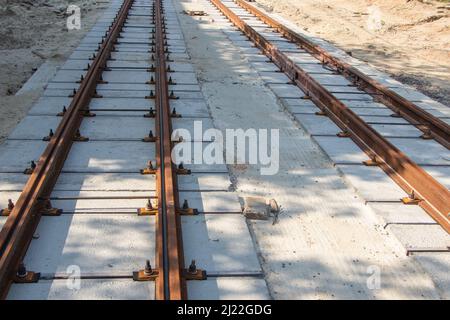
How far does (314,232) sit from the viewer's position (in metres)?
4.66

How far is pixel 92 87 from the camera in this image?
27.3 ft

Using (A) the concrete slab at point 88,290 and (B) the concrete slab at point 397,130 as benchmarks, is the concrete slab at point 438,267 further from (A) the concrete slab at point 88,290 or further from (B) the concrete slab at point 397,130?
(B) the concrete slab at point 397,130

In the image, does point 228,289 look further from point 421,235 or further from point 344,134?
point 344,134

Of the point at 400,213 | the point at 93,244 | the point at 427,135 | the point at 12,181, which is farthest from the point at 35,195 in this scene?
the point at 427,135

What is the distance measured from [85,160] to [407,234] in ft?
12.1

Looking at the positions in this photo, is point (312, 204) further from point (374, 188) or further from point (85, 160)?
point (85, 160)

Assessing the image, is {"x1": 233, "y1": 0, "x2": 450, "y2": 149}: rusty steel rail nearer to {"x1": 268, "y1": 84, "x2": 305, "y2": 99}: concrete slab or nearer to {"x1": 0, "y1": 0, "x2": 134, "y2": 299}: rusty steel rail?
{"x1": 268, "y1": 84, "x2": 305, "y2": 99}: concrete slab

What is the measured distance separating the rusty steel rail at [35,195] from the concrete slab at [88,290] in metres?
0.15

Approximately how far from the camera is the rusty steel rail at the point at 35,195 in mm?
3795

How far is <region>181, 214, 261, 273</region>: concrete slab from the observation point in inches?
161

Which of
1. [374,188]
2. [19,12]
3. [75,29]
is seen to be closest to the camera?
[374,188]

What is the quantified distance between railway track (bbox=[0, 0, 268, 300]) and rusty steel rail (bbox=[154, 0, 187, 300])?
1cm

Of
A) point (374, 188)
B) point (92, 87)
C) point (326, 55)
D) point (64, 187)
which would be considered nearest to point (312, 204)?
point (374, 188)

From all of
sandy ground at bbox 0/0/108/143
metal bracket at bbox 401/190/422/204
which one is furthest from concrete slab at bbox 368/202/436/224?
sandy ground at bbox 0/0/108/143
